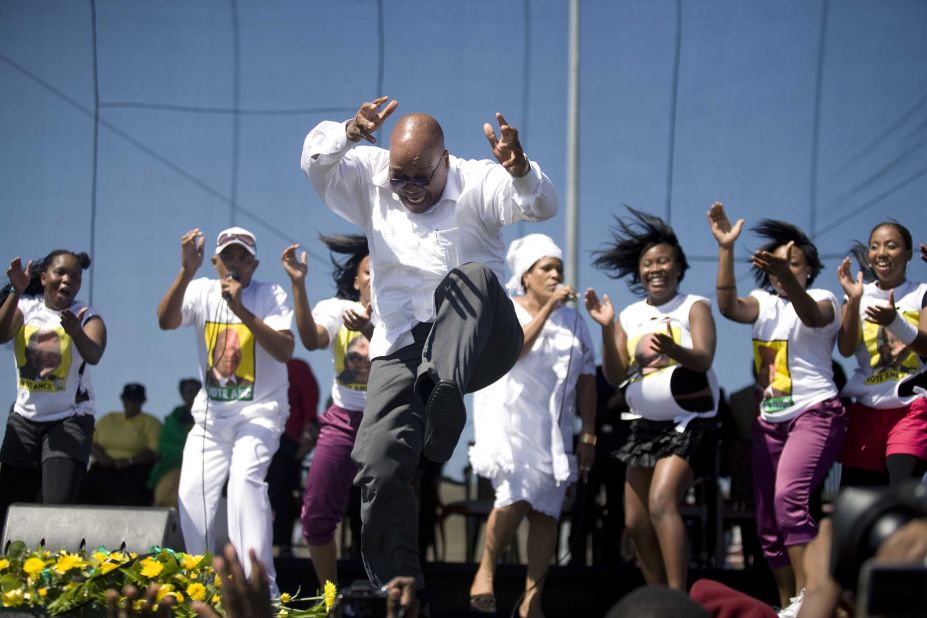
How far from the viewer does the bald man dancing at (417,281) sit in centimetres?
400

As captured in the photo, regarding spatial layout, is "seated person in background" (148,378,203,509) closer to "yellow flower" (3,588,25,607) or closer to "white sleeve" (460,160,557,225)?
"white sleeve" (460,160,557,225)

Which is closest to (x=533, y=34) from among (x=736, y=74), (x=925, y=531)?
(x=736, y=74)

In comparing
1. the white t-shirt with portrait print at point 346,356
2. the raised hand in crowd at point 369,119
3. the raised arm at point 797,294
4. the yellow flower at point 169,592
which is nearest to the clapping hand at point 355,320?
the white t-shirt with portrait print at point 346,356

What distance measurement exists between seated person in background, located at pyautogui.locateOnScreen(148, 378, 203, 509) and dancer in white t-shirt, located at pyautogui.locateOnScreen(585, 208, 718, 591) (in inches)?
110

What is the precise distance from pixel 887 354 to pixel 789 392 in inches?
17.9

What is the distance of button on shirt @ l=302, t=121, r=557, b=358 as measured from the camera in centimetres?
429

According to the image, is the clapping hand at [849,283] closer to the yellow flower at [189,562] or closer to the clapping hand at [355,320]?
the clapping hand at [355,320]

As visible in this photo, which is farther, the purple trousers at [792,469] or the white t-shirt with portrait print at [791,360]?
the white t-shirt with portrait print at [791,360]

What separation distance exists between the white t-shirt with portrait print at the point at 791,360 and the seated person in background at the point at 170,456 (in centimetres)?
336

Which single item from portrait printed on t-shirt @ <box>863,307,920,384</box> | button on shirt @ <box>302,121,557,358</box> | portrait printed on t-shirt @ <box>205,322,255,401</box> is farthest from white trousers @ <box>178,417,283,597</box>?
portrait printed on t-shirt @ <box>863,307,920,384</box>

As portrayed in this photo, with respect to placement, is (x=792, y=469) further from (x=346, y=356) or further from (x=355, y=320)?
(x=346, y=356)

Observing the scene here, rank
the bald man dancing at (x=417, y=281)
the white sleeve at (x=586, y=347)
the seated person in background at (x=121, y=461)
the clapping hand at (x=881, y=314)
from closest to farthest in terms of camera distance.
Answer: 1. the bald man dancing at (x=417, y=281)
2. the clapping hand at (x=881, y=314)
3. the white sleeve at (x=586, y=347)
4. the seated person in background at (x=121, y=461)

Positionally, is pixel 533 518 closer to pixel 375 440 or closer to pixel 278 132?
pixel 375 440

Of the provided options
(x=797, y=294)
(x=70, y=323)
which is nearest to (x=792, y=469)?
(x=797, y=294)
